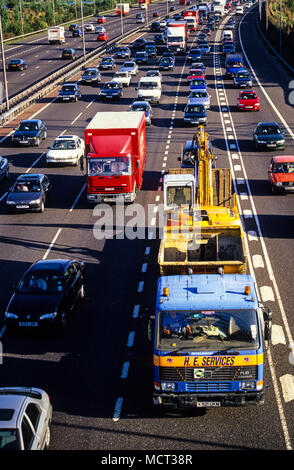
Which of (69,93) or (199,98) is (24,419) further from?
(69,93)

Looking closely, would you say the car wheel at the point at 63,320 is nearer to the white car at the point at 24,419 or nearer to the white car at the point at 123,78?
the white car at the point at 24,419

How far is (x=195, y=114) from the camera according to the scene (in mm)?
49906

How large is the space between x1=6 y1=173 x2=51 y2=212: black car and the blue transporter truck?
18.0 meters

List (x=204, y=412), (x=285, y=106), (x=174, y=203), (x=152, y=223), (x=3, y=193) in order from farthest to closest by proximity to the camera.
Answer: (x=285, y=106) < (x=3, y=193) < (x=152, y=223) < (x=174, y=203) < (x=204, y=412)

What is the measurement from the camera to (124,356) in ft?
60.5

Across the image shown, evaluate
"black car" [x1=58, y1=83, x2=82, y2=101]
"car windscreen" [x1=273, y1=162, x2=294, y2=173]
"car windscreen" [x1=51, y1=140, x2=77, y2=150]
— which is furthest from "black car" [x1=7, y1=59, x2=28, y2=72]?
"car windscreen" [x1=273, y1=162, x2=294, y2=173]

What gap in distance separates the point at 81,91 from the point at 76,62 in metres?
12.9

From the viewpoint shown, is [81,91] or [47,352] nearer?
[47,352]

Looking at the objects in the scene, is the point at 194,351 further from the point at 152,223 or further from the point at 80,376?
the point at 152,223

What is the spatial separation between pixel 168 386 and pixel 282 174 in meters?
20.7

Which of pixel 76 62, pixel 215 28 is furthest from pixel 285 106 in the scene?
pixel 215 28

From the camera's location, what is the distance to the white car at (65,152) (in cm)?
4016

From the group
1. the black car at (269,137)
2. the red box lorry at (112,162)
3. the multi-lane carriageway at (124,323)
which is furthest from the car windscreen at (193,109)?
the red box lorry at (112,162)

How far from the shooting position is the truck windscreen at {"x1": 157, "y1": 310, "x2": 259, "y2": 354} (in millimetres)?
14609
